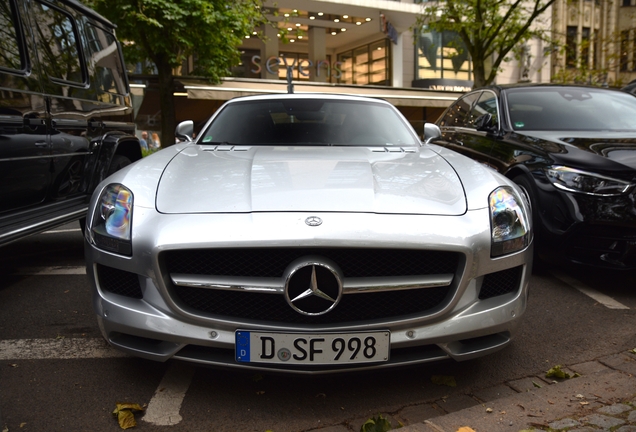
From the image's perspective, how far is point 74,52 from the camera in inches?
189

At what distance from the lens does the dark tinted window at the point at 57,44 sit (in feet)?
13.8

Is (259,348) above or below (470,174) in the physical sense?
below

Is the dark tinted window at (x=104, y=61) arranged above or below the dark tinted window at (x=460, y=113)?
above

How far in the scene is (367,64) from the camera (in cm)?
2994

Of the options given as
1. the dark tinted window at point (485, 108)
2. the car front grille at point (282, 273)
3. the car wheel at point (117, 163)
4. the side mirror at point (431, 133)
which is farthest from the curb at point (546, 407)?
the car wheel at point (117, 163)

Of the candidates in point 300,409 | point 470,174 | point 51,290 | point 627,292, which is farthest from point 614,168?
point 51,290

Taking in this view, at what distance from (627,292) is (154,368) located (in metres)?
3.34

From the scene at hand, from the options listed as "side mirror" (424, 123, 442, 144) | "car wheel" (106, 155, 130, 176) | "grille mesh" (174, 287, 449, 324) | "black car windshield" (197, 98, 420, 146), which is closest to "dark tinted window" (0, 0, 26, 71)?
"black car windshield" (197, 98, 420, 146)

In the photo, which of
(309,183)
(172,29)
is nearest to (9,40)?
(309,183)

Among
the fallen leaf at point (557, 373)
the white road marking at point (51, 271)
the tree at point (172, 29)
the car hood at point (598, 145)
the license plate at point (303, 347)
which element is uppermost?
the tree at point (172, 29)

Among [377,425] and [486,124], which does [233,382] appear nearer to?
[377,425]

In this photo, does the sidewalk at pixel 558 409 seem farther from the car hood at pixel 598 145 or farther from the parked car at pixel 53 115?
the parked car at pixel 53 115

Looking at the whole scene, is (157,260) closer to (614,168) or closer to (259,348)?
(259,348)

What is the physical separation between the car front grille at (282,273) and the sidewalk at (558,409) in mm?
445
